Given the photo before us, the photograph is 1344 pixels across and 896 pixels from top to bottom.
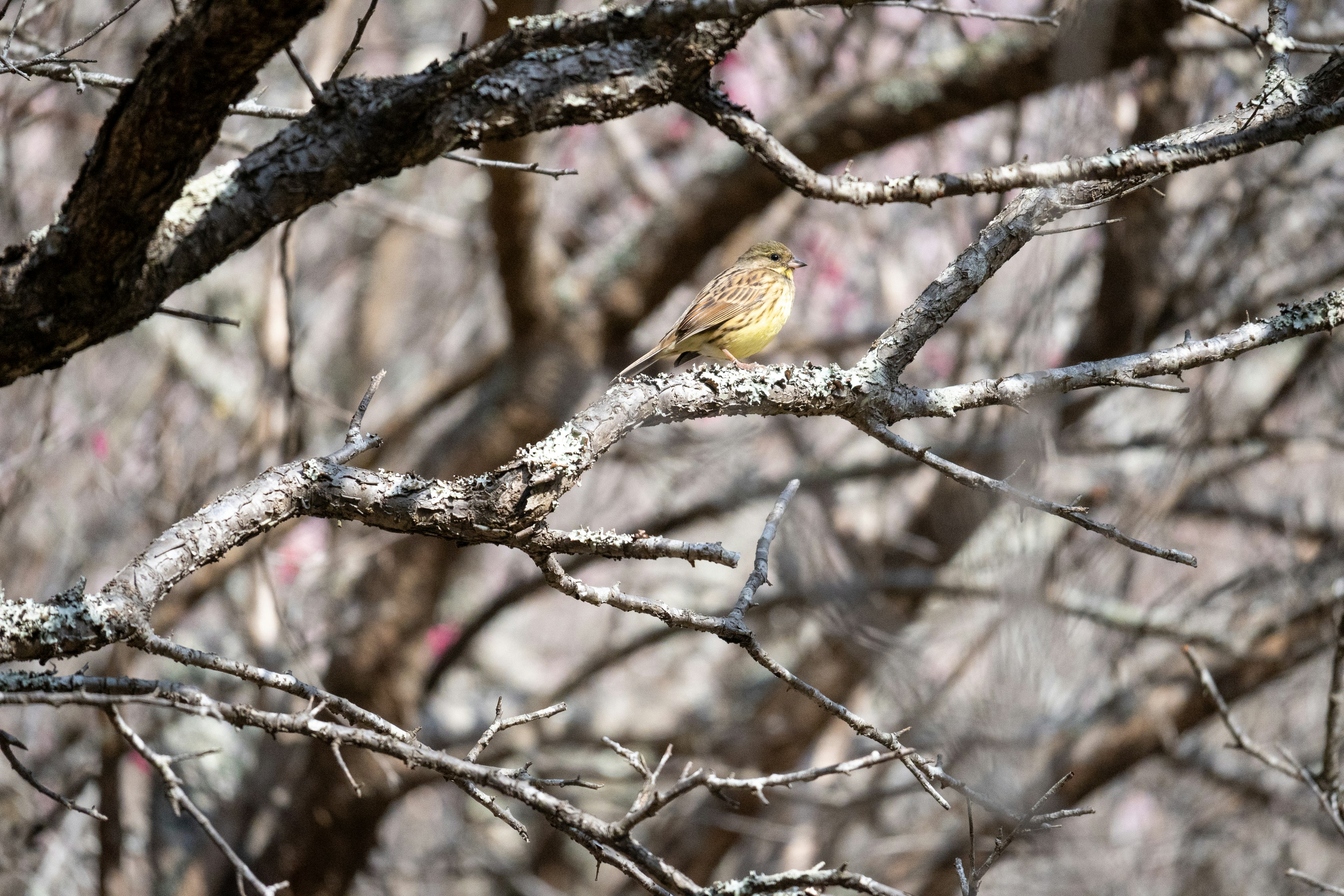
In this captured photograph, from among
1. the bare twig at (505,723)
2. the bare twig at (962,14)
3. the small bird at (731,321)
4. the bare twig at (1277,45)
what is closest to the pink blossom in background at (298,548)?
the small bird at (731,321)

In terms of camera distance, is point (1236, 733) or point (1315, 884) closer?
point (1315, 884)

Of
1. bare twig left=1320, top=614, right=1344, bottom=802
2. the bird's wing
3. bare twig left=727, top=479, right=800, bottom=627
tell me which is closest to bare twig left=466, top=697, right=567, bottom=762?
bare twig left=727, top=479, right=800, bottom=627

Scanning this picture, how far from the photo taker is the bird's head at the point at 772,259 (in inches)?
233

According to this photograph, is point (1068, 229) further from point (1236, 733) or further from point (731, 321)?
point (731, 321)

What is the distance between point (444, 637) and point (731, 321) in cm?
483

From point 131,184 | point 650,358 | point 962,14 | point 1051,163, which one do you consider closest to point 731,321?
point 650,358

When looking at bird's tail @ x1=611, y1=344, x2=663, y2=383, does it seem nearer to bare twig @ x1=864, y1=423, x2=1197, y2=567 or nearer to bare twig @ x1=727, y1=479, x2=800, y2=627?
bare twig @ x1=727, y1=479, x2=800, y2=627

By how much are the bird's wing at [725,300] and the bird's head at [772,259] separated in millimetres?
144

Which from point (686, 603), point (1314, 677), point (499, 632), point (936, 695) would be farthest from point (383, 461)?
A: point (1314, 677)

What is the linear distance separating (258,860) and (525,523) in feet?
17.0

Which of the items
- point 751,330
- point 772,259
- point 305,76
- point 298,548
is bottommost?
point 305,76

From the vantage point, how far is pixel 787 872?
6.75 ft

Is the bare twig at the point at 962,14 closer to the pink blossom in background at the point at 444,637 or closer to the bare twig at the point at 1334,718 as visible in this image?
the bare twig at the point at 1334,718

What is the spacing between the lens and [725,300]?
543 cm
